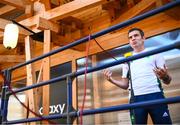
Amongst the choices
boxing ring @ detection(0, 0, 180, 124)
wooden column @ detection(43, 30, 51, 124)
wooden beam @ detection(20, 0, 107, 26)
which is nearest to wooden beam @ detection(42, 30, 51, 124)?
wooden column @ detection(43, 30, 51, 124)

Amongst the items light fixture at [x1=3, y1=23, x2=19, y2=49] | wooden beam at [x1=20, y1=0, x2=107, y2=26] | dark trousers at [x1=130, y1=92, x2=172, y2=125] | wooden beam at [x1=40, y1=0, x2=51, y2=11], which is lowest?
dark trousers at [x1=130, y1=92, x2=172, y2=125]

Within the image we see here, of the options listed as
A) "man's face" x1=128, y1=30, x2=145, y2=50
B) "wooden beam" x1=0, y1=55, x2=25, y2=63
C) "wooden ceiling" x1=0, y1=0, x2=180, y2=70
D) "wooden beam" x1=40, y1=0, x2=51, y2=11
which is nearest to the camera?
"man's face" x1=128, y1=30, x2=145, y2=50

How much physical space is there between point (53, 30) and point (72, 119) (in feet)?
7.98

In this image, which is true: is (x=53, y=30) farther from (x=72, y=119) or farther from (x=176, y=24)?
(x=72, y=119)

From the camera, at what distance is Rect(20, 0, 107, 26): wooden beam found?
3707mm

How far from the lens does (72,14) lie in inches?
157

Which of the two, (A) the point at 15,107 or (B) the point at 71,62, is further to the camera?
(A) the point at 15,107

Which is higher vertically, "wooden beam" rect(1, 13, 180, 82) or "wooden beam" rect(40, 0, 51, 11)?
"wooden beam" rect(40, 0, 51, 11)

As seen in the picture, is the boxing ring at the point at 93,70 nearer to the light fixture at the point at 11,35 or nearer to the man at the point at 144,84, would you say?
the man at the point at 144,84

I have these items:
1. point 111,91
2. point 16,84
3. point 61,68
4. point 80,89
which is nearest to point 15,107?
point 16,84

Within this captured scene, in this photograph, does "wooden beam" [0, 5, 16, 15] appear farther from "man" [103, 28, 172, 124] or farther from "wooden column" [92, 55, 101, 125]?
"man" [103, 28, 172, 124]

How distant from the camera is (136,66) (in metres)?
2.64

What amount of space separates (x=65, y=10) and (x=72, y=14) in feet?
0.35

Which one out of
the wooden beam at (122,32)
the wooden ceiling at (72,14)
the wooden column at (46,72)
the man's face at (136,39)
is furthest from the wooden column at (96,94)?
the man's face at (136,39)
